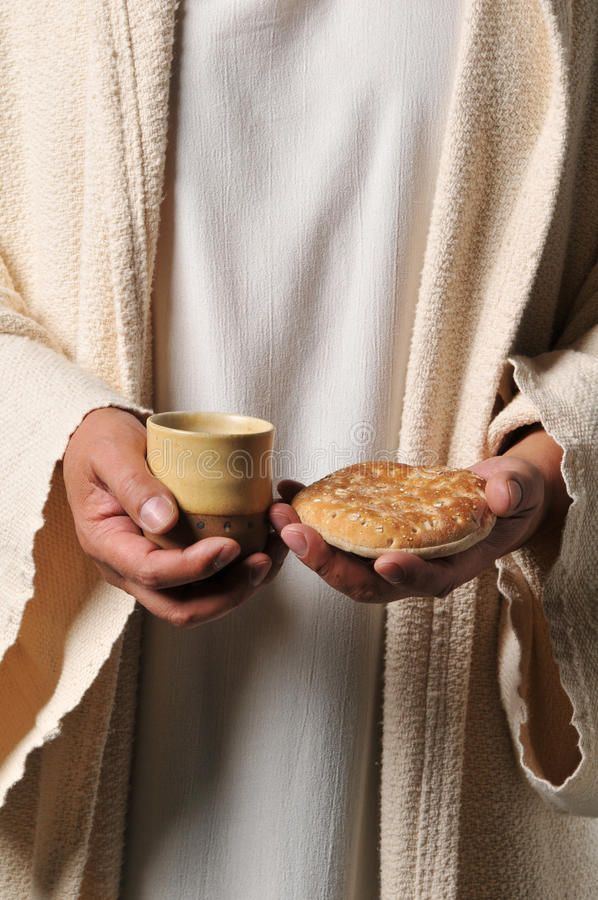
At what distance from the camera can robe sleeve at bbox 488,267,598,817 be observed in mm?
684

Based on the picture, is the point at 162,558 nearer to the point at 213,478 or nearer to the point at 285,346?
the point at 213,478

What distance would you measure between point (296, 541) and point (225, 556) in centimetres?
5

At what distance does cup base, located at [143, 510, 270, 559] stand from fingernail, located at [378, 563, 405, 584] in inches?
3.9

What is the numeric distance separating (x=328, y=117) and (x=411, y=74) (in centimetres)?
8

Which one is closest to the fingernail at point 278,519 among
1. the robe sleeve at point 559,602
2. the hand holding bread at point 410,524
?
the hand holding bread at point 410,524

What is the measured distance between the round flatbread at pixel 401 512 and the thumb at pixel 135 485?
116mm

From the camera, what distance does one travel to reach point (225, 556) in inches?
21.7

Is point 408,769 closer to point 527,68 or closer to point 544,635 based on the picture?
point 544,635

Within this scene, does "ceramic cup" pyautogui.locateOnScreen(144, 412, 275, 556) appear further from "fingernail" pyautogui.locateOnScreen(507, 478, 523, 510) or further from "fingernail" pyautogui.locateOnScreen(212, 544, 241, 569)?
"fingernail" pyautogui.locateOnScreen(507, 478, 523, 510)

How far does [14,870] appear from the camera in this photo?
793 mm

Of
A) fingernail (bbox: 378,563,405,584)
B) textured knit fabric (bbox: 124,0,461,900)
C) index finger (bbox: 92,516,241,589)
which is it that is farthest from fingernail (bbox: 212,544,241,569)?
textured knit fabric (bbox: 124,0,461,900)

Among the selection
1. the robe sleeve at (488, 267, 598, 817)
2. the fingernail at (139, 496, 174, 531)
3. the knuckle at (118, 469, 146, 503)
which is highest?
the knuckle at (118, 469, 146, 503)

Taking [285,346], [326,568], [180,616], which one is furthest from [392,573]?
[285,346]

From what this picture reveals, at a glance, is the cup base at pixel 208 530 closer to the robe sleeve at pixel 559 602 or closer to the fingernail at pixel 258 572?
the fingernail at pixel 258 572
